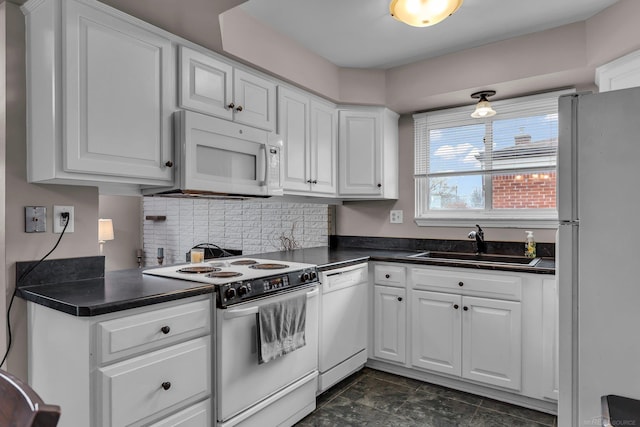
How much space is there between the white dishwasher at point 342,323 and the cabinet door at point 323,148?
735 millimetres

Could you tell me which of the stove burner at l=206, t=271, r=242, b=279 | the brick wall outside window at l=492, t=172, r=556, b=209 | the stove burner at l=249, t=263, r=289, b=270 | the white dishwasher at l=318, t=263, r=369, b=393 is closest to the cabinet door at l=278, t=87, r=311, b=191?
the stove burner at l=249, t=263, r=289, b=270

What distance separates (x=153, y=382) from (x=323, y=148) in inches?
83.2

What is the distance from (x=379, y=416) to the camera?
232 centimetres

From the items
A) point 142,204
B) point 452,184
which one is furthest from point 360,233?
point 142,204

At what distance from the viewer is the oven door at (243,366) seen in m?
1.79

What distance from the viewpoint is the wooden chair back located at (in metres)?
0.52

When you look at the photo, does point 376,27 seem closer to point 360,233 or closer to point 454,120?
point 454,120

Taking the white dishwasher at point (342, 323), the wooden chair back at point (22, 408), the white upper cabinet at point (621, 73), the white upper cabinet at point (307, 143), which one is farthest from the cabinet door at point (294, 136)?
the wooden chair back at point (22, 408)

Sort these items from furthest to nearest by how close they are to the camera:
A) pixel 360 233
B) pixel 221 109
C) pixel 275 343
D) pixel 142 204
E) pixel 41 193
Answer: pixel 142 204 → pixel 360 233 → pixel 221 109 → pixel 275 343 → pixel 41 193

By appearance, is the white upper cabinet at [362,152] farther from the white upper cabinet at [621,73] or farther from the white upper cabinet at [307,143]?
the white upper cabinet at [621,73]

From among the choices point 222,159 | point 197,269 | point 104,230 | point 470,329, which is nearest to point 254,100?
point 222,159

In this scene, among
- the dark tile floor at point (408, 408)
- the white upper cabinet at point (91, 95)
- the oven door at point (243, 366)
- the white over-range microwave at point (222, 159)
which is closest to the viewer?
the white upper cabinet at point (91, 95)

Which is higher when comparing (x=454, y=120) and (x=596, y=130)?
(x=454, y=120)

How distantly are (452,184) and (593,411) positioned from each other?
234 cm
